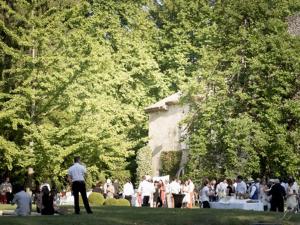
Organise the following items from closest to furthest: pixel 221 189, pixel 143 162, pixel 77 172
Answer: pixel 77 172 → pixel 221 189 → pixel 143 162

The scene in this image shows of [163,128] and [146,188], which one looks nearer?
[146,188]

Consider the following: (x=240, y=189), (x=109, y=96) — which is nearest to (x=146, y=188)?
(x=240, y=189)

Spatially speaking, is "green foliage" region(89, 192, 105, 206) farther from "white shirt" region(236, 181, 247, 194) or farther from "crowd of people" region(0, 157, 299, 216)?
"white shirt" region(236, 181, 247, 194)

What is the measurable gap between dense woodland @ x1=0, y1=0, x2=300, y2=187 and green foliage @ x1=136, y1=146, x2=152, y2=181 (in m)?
6.29

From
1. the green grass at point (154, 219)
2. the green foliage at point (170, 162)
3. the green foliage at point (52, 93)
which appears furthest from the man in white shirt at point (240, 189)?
the green foliage at point (170, 162)

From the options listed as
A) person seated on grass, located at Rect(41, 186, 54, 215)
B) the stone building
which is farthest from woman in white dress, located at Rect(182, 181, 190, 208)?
the stone building

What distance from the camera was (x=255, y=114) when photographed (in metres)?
48.2

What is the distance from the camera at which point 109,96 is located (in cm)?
5378

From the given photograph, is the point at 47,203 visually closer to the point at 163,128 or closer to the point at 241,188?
the point at 241,188

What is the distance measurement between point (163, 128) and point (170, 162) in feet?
12.6

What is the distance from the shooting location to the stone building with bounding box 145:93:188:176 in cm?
6022

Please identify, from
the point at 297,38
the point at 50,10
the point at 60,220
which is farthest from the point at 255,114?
the point at 60,220

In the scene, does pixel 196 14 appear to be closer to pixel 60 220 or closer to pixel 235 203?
pixel 235 203

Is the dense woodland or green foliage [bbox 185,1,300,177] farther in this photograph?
green foliage [bbox 185,1,300,177]
